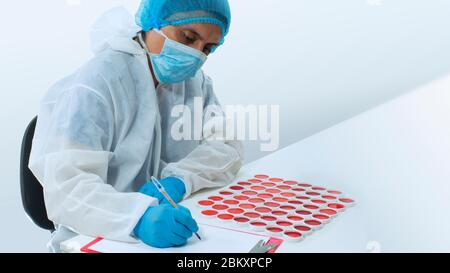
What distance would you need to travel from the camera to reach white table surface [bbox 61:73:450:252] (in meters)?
1.23

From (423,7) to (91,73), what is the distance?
2.87m

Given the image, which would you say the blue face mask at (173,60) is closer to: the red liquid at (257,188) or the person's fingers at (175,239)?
the red liquid at (257,188)

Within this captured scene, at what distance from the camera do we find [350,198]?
1505 millimetres

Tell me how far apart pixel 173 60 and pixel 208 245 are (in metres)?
0.66

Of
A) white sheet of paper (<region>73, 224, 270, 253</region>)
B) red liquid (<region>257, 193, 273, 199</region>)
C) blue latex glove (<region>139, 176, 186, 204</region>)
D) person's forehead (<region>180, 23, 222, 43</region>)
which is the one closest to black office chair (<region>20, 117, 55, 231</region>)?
blue latex glove (<region>139, 176, 186, 204</region>)

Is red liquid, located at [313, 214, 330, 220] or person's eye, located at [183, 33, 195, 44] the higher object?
person's eye, located at [183, 33, 195, 44]

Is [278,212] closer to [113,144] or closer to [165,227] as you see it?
[165,227]

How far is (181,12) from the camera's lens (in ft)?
4.85

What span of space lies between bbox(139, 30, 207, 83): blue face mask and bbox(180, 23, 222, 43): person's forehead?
0.06 m

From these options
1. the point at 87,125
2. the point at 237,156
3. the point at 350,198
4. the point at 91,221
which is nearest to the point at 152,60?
the point at 87,125

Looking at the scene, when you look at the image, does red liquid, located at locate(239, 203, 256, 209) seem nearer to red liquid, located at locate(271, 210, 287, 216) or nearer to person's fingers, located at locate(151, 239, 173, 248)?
red liquid, located at locate(271, 210, 287, 216)

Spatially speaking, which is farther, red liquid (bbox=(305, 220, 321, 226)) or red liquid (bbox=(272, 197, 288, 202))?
red liquid (bbox=(272, 197, 288, 202))

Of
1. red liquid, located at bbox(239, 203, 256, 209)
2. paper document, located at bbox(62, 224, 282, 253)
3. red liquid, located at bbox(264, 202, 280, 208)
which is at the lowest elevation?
paper document, located at bbox(62, 224, 282, 253)

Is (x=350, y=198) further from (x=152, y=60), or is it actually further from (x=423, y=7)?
(x=423, y=7)
